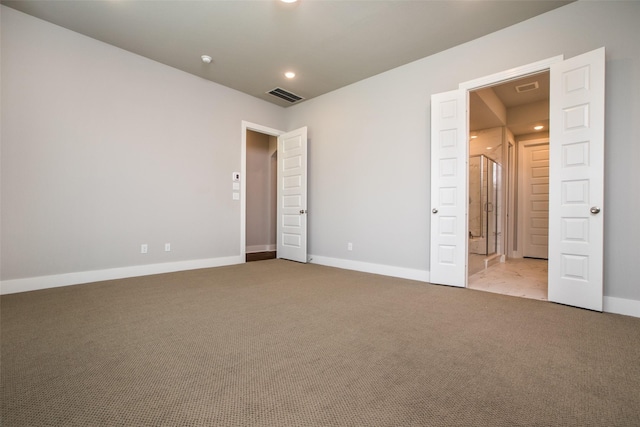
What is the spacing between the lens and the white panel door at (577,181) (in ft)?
8.32

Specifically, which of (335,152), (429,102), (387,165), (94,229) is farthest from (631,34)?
(94,229)

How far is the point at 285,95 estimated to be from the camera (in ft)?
16.5

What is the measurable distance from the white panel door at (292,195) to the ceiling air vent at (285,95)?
0.60 metres

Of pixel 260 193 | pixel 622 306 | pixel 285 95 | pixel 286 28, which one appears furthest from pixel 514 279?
pixel 260 193

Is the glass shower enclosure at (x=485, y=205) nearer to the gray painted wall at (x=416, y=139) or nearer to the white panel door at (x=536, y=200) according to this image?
the white panel door at (x=536, y=200)

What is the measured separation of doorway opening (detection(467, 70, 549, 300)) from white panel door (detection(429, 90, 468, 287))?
2.05 metres

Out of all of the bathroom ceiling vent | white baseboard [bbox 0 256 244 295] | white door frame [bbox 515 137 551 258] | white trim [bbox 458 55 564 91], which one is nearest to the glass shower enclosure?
white door frame [bbox 515 137 551 258]

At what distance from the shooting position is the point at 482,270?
4590 mm

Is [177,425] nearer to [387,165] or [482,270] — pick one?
[387,165]

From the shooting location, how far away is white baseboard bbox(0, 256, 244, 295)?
298 centimetres

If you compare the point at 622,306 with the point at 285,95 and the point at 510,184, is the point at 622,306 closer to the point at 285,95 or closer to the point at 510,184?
the point at 510,184

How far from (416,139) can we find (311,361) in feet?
10.5

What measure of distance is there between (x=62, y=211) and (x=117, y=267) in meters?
0.90

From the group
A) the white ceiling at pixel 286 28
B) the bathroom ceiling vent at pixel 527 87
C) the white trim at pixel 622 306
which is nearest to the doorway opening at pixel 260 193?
the white ceiling at pixel 286 28
